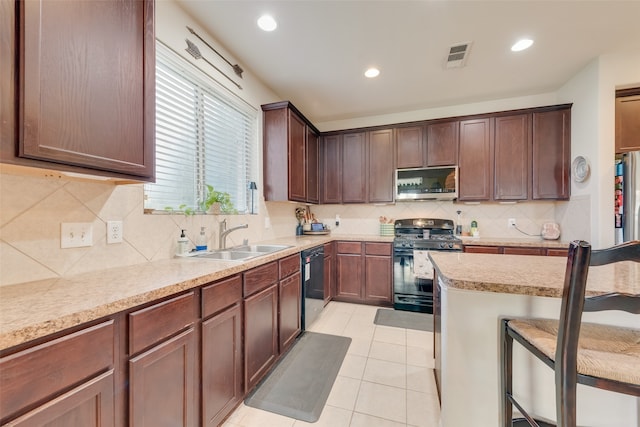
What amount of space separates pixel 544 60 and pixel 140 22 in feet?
11.4

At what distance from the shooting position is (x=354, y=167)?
12.5 ft

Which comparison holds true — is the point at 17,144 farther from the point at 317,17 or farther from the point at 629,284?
the point at 629,284

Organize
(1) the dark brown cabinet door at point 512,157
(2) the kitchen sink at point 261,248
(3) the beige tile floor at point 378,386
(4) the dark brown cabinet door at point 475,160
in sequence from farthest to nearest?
(4) the dark brown cabinet door at point 475,160, (1) the dark brown cabinet door at point 512,157, (2) the kitchen sink at point 261,248, (3) the beige tile floor at point 378,386

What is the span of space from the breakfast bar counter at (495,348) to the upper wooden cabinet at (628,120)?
2246mm

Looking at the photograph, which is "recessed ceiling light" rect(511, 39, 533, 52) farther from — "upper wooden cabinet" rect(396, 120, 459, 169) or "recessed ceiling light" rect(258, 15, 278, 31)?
"recessed ceiling light" rect(258, 15, 278, 31)

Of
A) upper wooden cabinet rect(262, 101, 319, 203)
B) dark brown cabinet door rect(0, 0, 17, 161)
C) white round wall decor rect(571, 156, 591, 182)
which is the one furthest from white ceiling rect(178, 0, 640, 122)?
dark brown cabinet door rect(0, 0, 17, 161)

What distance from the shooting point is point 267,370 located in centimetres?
187

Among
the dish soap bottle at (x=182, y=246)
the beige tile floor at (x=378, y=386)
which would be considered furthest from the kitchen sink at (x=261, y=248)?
the beige tile floor at (x=378, y=386)

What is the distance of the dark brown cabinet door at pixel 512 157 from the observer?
3.14 metres

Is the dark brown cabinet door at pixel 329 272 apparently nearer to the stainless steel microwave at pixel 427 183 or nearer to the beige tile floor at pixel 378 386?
the beige tile floor at pixel 378 386

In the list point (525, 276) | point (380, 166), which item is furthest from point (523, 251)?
point (525, 276)

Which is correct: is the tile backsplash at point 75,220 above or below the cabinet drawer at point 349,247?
above

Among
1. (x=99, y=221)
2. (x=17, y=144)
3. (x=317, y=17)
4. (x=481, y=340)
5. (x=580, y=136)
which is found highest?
(x=317, y=17)

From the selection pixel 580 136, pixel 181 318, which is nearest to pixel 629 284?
pixel 181 318
